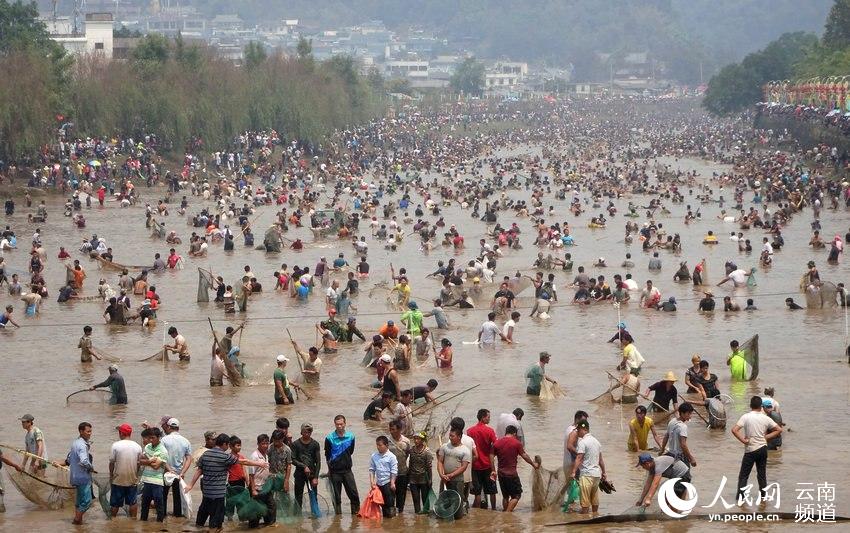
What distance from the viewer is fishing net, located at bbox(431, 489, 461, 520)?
51.5 feet

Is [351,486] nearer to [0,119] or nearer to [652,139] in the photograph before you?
[0,119]

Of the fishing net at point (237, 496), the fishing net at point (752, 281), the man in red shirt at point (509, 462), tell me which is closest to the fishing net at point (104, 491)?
the fishing net at point (237, 496)

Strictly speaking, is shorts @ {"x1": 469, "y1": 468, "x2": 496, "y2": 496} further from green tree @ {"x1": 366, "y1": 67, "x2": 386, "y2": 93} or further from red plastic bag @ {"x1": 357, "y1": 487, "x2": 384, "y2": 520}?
green tree @ {"x1": 366, "y1": 67, "x2": 386, "y2": 93}

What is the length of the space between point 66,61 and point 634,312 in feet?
156

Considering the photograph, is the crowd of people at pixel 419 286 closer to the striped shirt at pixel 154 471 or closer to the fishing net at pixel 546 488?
the striped shirt at pixel 154 471

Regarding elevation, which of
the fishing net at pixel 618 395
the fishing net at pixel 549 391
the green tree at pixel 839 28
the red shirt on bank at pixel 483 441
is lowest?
the fishing net at pixel 549 391

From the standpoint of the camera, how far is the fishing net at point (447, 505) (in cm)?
1570

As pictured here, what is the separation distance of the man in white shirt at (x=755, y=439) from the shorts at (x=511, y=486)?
2170 mm

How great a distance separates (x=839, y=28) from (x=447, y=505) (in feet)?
374

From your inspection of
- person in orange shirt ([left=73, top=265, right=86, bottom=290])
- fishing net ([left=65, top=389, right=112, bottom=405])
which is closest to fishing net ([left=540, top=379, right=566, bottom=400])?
fishing net ([left=65, top=389, right=112, bottom=405])

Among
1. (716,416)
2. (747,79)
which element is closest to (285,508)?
(716,416)

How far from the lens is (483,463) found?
628 inches

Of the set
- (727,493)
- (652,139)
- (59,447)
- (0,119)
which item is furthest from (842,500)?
(652,139)

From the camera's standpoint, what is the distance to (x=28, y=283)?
1448 inches
